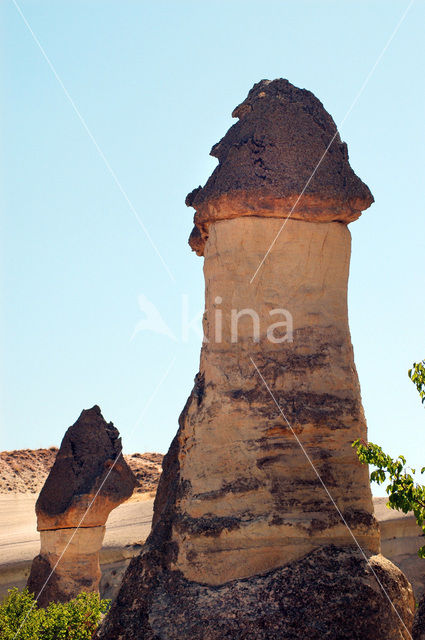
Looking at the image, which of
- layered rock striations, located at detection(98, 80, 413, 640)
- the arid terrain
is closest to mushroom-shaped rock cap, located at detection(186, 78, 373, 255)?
layered rock striations, located at detection(98, 80, 413, 640)

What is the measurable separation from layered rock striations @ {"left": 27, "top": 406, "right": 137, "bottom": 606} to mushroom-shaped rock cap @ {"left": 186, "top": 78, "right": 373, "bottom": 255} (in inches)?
238

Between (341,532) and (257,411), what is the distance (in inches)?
48.8

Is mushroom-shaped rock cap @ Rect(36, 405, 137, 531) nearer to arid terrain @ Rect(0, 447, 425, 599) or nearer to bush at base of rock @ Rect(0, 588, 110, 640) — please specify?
arid terrain @ Rect(0, 447, 425, 599)

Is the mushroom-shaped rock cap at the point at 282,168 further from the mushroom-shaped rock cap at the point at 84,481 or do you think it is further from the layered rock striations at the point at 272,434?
the mushroom-shaped rock cap at the point at 84,481

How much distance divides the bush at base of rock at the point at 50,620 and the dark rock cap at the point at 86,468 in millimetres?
3155

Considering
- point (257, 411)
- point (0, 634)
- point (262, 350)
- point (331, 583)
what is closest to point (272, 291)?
point (262, 350)

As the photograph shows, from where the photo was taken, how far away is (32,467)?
30.8 meters

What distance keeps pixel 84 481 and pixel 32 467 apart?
58.8 ft

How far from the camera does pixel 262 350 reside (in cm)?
792

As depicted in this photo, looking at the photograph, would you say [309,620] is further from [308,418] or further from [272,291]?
[272,291]

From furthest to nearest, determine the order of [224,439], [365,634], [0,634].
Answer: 1. [0,634]
2. [224,439]
3. [365,634]

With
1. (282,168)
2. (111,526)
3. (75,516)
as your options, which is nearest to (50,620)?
(75,516)

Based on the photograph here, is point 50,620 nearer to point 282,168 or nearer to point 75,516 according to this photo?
point 75,516

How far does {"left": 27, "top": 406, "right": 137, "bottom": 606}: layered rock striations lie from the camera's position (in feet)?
43.5
